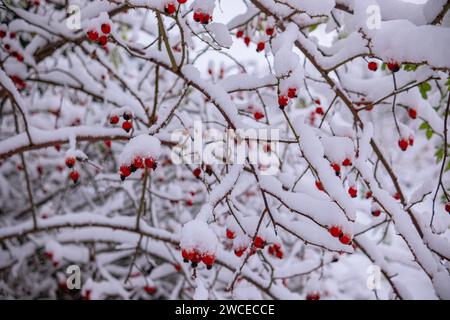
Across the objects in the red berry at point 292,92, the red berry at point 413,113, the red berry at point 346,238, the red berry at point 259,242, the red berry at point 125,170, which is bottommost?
the red berry at point 346,238

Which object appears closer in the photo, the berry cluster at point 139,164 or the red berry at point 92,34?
the berry cluster at point 139,164

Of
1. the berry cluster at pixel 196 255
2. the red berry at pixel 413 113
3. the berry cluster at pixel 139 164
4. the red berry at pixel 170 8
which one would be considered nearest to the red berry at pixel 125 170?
the berry cluster at pixel 139 164

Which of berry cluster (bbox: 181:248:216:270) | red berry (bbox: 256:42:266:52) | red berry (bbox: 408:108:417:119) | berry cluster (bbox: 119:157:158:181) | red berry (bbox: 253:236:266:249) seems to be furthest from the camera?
red berry (bbox: 256:42:266:52)

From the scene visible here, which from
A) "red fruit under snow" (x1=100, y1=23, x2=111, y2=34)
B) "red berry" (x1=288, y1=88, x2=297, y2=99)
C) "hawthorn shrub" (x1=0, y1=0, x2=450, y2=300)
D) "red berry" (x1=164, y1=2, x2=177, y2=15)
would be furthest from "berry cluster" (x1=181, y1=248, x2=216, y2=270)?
"red fruit under snow" (x1=100, y1=23, x2=111, y2=34)

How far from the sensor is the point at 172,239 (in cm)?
246

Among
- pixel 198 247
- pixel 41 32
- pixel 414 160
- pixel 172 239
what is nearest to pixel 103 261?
pixel 172 239

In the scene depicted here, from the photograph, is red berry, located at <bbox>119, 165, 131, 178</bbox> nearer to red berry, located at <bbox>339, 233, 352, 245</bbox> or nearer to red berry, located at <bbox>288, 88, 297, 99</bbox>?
red berry, located at <bbox>288, 88, 297, 99</bbox>

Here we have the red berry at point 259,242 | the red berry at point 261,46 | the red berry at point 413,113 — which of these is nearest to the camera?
the red berry at point 259,242

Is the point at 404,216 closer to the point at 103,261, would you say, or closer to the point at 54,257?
the point at 54,257

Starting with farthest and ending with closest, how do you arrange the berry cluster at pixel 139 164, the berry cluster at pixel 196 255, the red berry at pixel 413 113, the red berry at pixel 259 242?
1. the red berry at pixel 413 113
2. the red berry at pixel 259 242
3. the berry cluster at pixel 139 164
4. the berry cluster at pixel 196 255

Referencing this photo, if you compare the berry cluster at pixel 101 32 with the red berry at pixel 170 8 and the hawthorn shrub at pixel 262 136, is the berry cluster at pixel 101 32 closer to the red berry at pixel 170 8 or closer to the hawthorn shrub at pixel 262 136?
the hawthorn shrub at pixel 262 136

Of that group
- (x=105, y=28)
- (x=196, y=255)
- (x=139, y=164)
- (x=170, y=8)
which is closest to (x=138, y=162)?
(x=139, y=164)

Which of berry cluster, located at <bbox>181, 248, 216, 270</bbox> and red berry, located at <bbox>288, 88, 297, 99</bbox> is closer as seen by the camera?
berry cluster, located at <bbox>181, 248, 216, 270</bbox>

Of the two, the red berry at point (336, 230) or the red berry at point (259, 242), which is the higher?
the red berry at point (259, 242)
